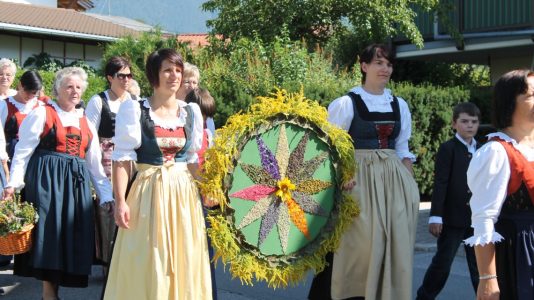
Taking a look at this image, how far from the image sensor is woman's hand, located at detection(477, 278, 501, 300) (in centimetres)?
327

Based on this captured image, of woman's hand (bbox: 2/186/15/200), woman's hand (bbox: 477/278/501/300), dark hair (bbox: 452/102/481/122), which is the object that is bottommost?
woman's hand (bbox: 477/278/501/300)

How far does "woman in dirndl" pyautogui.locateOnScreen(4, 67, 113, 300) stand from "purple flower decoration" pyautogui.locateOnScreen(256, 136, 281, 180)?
1731 mm

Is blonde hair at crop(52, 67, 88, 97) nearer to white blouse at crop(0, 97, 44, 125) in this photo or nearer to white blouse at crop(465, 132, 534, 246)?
white blouse at crop(0, 97, 44, 125)

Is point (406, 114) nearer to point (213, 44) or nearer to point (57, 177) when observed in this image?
point (57, 177)

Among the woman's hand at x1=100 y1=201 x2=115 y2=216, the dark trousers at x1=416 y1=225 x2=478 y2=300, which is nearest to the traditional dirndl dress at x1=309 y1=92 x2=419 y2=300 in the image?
the dark trousers at x1=416 y1=225 x2=478 y2=300

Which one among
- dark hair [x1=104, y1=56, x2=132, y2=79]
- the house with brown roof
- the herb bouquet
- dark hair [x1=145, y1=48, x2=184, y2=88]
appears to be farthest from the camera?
the house with brown roof

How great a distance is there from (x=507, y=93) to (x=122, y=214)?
89.6 inches

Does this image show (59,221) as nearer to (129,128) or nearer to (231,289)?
(129,128)

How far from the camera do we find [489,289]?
10.7 feet

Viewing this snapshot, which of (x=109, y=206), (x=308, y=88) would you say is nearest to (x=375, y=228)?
(x=109, y=206)

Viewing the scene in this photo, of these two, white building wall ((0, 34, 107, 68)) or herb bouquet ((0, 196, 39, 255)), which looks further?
white building wall ((0, 34, 107, 68))

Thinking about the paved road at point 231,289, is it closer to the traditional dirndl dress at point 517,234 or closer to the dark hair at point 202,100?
the dark hair at point 202,100

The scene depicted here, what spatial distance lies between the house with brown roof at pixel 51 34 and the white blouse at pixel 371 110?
62.7 feet

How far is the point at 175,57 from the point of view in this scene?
456cm
